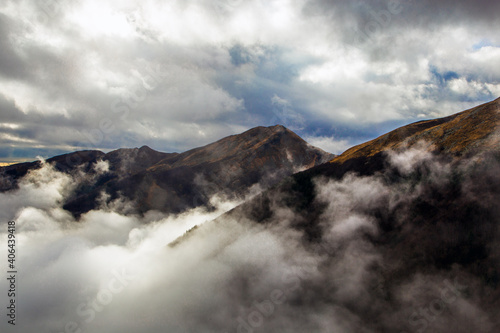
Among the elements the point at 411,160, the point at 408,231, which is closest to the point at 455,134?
the point at 411,160

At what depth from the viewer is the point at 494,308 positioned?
71625mm

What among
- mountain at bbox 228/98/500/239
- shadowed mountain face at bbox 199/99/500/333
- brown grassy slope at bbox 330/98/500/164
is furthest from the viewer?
brown grassy slope at bbox 330/98/500/164

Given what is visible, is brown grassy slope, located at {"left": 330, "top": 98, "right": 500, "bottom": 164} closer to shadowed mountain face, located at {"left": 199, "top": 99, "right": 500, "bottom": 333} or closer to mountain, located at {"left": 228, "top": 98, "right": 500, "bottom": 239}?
mountain, located at {"left": 228, "top": 98, "right": 500, "bottom": 239}

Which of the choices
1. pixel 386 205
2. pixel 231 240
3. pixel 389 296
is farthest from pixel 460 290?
pixel 231 240

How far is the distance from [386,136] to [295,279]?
378 ft

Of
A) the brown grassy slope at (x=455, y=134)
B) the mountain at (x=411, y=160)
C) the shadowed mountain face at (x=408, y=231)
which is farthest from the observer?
the brown grassy slope at (x=455, y=134)

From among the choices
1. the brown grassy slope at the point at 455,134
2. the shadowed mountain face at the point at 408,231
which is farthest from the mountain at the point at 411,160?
the shadowed mountain face at the point at 408,231

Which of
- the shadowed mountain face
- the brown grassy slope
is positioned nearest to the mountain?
the brown grassy slope

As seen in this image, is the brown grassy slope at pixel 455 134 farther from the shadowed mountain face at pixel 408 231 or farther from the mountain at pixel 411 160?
the shadowed mountain face at pixel 408 231

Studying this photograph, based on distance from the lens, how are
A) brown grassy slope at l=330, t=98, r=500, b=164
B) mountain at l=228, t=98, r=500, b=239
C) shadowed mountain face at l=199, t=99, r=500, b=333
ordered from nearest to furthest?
shadowed mountain face at l=199, t=99, r=500, b=333
mountain at l=228, t=98, r=500, b=239
brown grassy slope at l=330, t=98, r=500, b=164

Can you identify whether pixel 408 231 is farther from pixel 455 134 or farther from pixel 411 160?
pixel 455 134

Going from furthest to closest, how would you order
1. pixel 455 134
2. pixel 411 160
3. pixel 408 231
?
pixel 411 160 → pixel 455 134 → pixel 408 231

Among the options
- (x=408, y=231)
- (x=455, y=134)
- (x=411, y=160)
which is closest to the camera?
(x=408, y=231)

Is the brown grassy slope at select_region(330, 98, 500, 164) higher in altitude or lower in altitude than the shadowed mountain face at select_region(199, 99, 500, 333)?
higher
